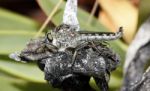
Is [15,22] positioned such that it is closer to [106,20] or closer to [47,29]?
[47,29]

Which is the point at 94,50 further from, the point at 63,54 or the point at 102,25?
the point at 102,25

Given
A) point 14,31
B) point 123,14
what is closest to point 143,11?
point 123,14

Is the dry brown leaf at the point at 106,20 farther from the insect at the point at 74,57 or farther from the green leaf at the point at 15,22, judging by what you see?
the insect at the point at 74,57

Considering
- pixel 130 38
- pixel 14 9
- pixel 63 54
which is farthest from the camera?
pixel 14 9

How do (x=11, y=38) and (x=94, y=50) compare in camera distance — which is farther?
(x=11, y=38)

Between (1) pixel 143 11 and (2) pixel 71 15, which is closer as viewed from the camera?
(2) pixel 71 15

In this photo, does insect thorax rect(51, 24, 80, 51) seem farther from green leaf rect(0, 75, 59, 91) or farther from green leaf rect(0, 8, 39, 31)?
green leaf rect(0, 8, 39, 31)

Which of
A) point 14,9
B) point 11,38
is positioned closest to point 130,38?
point 11,38
